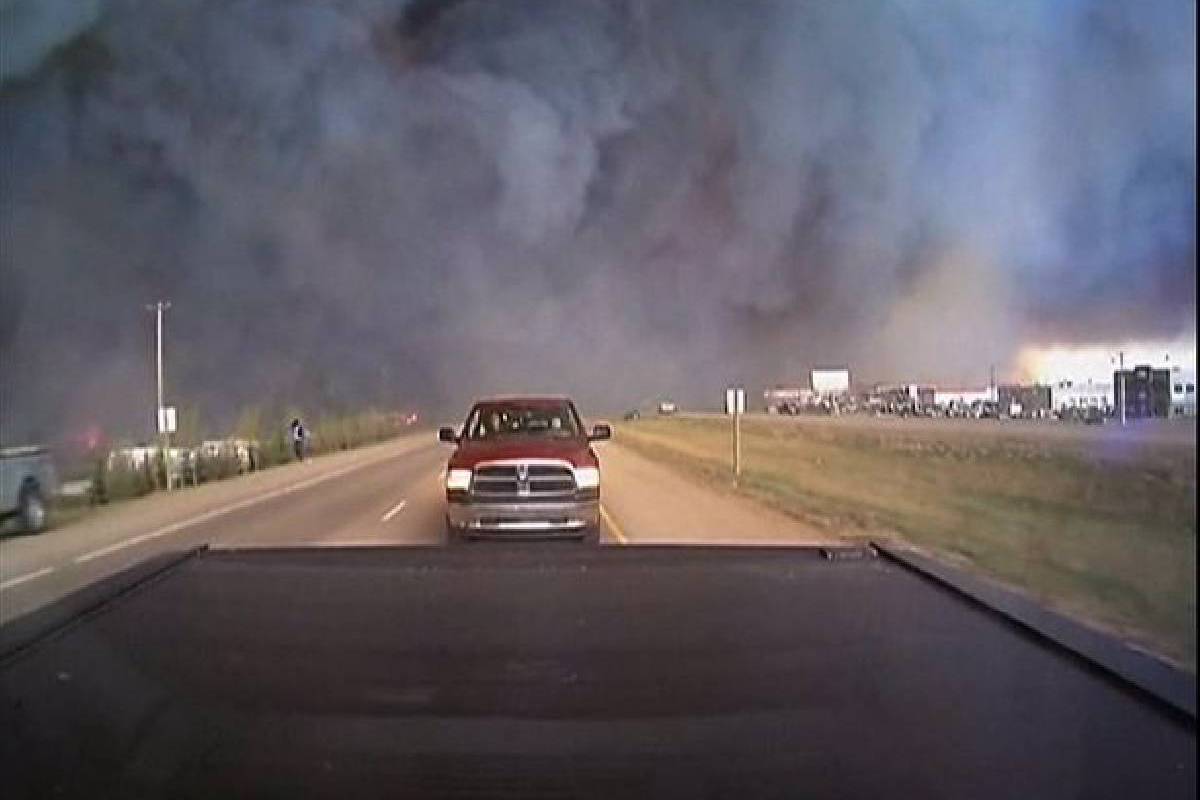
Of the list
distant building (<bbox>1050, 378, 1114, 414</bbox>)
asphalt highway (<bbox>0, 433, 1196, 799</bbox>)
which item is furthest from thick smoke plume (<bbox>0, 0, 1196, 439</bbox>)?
distant building (<bbox>1050, 378, 1114, 414</bbox>)

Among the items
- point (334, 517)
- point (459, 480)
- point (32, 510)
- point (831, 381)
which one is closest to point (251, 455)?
point (334, 517)

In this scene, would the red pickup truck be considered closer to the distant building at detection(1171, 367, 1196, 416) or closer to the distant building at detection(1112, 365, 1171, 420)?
the distant building at detection(1112, 365, 1171, 420)

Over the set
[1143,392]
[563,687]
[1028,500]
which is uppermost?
[1143,392]

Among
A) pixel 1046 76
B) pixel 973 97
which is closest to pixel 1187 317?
pixel 1046 76

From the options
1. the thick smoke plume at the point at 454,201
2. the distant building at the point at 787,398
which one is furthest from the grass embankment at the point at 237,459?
the distant building at the point at 787,398

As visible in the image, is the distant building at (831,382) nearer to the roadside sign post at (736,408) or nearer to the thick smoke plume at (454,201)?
the thick smoke plume at (454,201)

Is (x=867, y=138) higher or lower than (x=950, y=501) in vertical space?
higher

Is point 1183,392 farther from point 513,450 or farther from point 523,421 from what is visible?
point 513,450

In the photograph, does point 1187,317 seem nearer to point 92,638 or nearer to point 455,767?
point 455,767
